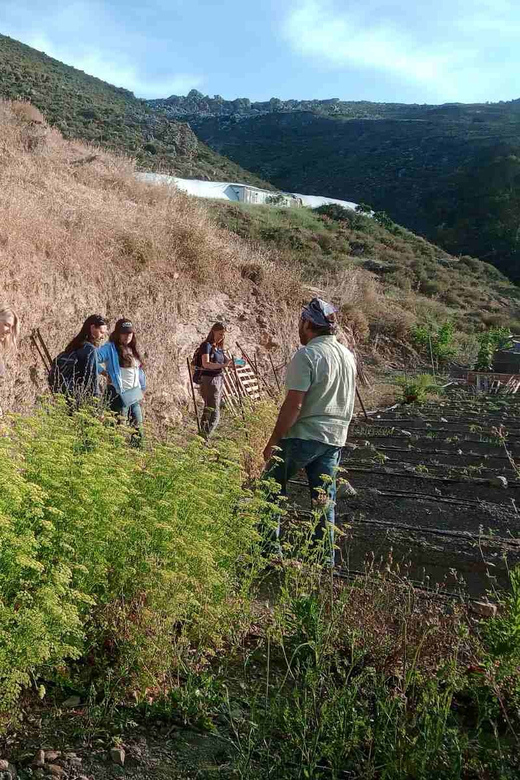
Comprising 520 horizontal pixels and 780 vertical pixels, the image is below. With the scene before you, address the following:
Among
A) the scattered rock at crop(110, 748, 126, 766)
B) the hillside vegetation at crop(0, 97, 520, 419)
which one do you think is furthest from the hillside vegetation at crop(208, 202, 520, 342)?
the scattered rock at crop(110, 748, 126, 766)

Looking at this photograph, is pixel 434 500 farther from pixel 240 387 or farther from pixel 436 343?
pixel 436 343

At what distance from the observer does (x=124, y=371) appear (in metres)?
6.29

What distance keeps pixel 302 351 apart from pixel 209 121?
272ft

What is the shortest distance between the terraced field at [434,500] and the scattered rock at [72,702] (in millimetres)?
1374

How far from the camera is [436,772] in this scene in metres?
2.15

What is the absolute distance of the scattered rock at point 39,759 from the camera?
226cm

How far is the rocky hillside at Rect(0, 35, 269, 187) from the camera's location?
111ft

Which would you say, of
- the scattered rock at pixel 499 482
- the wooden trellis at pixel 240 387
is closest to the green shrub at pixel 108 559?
the scattered rock at pixel 499 482

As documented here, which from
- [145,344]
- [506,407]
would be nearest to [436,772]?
[145,344]

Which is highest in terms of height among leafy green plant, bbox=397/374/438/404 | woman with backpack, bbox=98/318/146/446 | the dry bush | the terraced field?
the dry bush

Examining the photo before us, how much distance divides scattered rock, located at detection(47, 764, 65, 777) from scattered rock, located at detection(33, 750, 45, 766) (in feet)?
0.11

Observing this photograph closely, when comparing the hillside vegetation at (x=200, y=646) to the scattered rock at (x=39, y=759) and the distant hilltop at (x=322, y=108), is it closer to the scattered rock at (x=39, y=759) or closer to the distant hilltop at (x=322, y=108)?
the scattered rock at (x=39, y=759)

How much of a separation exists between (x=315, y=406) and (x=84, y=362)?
2.70 meters

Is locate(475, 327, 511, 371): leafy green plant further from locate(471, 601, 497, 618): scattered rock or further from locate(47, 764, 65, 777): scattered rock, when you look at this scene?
locate(47, 764, 65, 777): scattered rock
